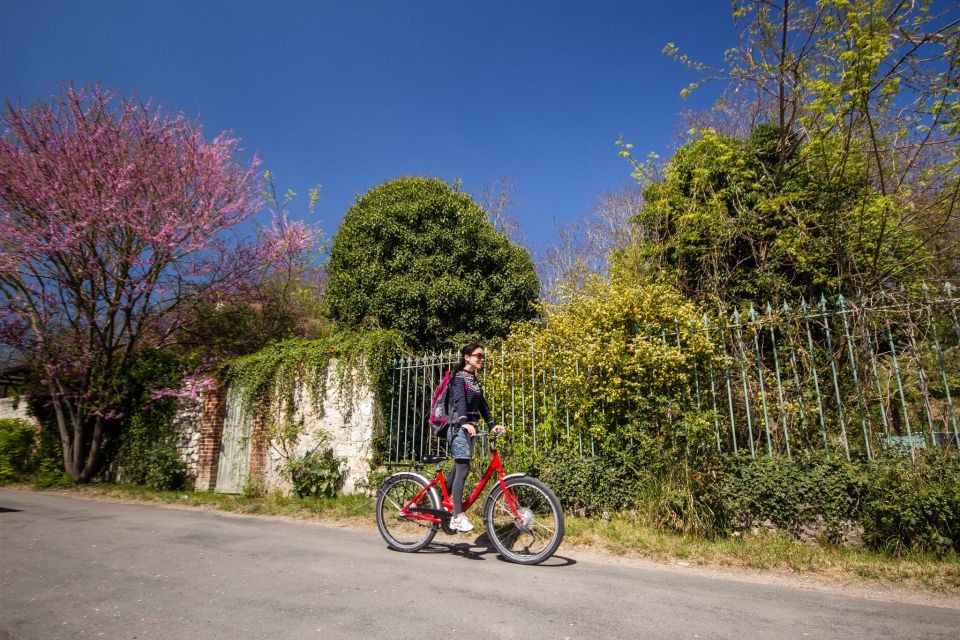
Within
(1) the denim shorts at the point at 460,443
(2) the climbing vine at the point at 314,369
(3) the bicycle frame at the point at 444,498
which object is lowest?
(3) the bicycle frame at the point at 444,498

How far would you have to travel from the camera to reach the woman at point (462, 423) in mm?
4715

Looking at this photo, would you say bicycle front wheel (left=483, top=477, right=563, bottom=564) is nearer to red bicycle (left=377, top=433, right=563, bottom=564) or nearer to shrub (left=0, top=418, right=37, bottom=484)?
red bicycle (left=377, top=433, right=563, bottom=564)

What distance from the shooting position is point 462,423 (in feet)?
16.1

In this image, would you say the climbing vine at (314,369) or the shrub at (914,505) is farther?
the climbing vine at (314,369)

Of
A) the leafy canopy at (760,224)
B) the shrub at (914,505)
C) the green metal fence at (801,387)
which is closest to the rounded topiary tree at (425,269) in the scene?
the leafy canopy at (760,224)

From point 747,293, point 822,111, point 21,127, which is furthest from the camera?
point 21,127

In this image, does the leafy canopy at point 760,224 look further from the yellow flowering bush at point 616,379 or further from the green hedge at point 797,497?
the green hedge at point 797,497

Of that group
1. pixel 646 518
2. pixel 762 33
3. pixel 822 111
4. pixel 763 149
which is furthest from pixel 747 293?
pixel 646 518

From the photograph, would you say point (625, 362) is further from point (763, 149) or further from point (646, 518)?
point (763, 149)

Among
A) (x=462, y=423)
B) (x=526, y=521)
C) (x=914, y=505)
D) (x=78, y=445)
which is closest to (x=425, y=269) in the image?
(x=462, y=423)

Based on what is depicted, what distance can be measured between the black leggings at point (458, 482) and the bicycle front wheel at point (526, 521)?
0.28 metres

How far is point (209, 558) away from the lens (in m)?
4.50

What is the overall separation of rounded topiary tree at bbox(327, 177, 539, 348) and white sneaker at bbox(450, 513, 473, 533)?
19.5ft

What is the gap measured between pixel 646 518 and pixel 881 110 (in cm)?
572
